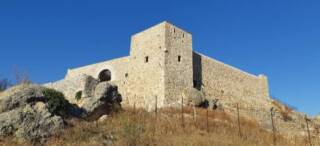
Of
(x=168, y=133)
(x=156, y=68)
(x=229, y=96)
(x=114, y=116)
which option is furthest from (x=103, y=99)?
(x=229, y=96)

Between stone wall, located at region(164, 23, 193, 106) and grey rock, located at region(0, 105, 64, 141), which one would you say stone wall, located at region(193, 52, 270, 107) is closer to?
stone wall, located at region(164, 23, 193, 106)

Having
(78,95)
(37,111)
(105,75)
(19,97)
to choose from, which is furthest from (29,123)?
(105,75)

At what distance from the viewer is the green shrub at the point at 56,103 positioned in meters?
11.5

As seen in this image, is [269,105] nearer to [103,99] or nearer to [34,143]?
[103,99]

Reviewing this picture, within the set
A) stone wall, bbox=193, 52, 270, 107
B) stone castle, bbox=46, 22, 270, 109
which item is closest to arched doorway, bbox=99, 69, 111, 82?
stone castle, bbox=46, 22, 270, 109

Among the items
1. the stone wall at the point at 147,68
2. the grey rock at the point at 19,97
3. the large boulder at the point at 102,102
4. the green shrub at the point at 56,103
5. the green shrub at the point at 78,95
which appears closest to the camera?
the grey rock at the point at 19,97

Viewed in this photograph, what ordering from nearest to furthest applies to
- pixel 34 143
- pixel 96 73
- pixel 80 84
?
pixel 34 143, pixel 80 84, pixel 96 73

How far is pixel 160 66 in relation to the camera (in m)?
20.2

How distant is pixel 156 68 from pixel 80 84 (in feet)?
16.5

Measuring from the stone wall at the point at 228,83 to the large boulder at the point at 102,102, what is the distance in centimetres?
977

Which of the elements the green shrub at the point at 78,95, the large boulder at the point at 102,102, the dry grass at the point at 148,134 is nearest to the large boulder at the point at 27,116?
the dry grass at the point at 148,134

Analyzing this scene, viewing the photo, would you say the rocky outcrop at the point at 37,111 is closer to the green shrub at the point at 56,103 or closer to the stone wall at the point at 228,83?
the green shrub at the point at 56,103

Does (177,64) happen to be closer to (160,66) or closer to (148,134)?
(160,66)

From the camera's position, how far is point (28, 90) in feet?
37.1
